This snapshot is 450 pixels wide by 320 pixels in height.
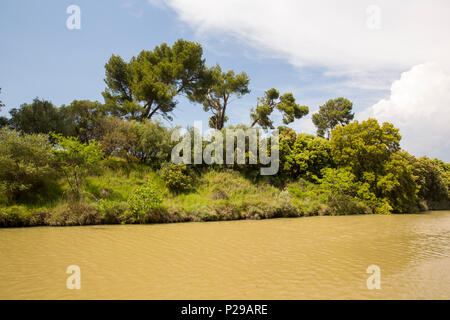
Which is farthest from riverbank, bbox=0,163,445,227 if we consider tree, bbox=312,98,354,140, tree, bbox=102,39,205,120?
tree, bbox=312,98,354,140

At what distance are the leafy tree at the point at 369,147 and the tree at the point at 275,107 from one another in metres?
12.8

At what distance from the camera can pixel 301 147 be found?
26516 millimetres

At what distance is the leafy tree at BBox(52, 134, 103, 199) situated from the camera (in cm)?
1573

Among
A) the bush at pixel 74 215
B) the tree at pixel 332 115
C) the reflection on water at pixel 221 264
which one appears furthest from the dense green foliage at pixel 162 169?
the tree at pixel 332 115

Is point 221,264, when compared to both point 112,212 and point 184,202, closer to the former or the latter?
point 112,212

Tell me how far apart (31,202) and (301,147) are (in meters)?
22.6

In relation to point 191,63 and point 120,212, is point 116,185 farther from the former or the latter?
point 191,63

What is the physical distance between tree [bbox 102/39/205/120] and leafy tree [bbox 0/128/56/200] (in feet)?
40.7

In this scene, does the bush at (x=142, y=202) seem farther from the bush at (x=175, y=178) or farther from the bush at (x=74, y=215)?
the bush at (x=175, y=178)

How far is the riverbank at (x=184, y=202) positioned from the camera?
1388cm

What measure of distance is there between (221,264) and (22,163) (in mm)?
13279

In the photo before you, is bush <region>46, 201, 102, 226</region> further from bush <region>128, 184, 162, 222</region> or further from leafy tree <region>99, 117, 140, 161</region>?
leafy tree <region>99, 117, 140, 161</region>
